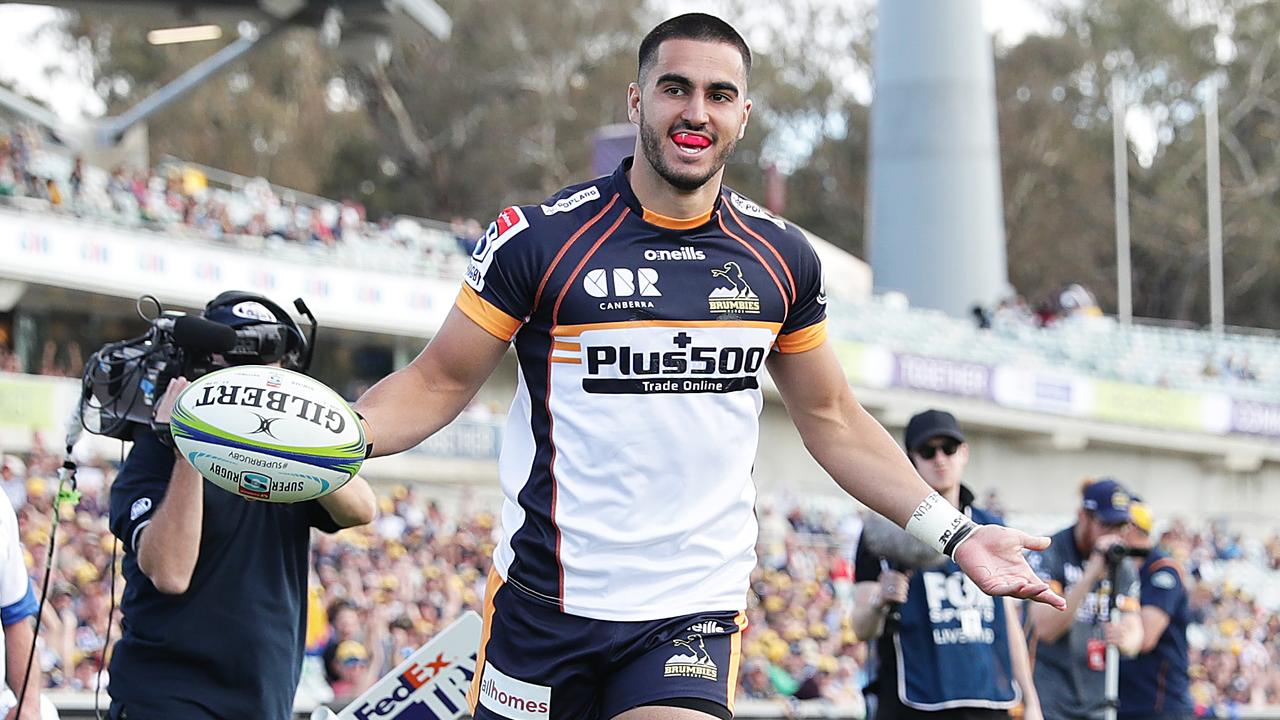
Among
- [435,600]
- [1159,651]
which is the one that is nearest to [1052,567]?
[1159,651]

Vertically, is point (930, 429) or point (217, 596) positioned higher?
point (930, 429)

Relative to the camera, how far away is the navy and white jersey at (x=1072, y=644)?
Result: 7312mm

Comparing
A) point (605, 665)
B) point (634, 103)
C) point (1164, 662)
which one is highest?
point (634, 103)

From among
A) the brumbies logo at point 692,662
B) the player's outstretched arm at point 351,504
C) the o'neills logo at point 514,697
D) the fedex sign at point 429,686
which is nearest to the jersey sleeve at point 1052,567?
the fedex sign at point 429,686

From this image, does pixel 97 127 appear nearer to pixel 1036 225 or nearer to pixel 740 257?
pixel 740 257

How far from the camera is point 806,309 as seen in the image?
3.94 meters

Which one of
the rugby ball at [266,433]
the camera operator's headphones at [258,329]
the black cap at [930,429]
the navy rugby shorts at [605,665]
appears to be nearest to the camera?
the rugby ball at [266,433]

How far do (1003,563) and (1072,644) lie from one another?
4.04 metres

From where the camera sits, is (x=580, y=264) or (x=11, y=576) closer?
(x=580, y=264)

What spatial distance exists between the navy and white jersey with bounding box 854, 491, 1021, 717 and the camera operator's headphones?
8.33 feet

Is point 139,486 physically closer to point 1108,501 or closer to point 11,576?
point 11,576

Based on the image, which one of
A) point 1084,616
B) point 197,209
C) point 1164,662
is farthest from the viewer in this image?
point 197,209

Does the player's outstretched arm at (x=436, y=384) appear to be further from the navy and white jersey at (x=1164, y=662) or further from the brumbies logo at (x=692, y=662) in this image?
the navy and white jersey at (x=1164, y=662)

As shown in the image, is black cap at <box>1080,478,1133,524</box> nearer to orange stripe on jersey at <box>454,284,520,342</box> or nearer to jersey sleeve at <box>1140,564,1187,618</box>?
jersey sleeve at <box>1140,564,1187,618</box>
